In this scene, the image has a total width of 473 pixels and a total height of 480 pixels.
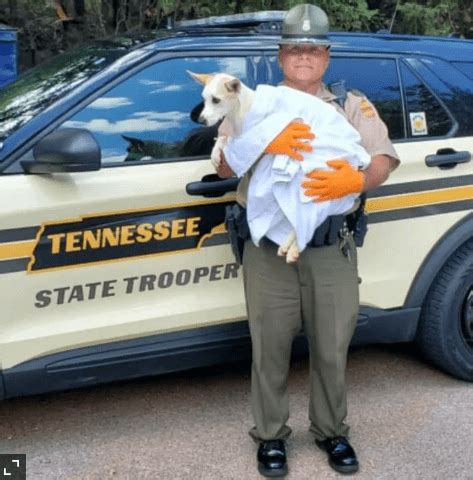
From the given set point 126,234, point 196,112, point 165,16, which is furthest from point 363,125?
point 165,16

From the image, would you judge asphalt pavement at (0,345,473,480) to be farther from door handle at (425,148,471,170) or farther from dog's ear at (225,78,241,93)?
dog's ear at (225,78,241,93)

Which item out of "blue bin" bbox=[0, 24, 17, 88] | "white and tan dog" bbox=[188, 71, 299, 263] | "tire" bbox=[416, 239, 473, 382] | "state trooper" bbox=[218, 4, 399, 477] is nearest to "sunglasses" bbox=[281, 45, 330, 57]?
"state trooper" bbox=[218, 4, 399, 477]

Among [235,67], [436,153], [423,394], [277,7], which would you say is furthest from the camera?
[277,7]

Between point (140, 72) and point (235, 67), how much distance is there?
0.43 meters

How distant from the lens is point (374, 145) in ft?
9.86

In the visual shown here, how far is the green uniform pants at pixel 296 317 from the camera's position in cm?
302

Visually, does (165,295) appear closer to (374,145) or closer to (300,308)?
(300,308)

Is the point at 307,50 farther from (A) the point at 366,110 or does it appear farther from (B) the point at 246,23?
(B) the point at 246,23

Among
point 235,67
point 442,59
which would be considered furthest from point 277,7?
point 235,67

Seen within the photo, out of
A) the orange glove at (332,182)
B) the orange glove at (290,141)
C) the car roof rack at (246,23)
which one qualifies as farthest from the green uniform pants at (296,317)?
the car roof rack at (246,23)

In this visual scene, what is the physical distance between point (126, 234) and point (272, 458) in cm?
106

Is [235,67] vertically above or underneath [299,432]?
above

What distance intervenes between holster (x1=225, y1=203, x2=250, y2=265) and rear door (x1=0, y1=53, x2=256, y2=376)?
4.8 inches

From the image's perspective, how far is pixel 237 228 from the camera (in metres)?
3.11
